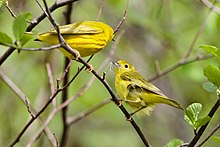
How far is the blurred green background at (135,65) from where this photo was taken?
5.33 m

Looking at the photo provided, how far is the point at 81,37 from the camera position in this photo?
8.29 feet

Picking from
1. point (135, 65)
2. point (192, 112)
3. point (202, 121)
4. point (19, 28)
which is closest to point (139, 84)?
point (192, 112)

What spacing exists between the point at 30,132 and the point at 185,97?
2.19 meters

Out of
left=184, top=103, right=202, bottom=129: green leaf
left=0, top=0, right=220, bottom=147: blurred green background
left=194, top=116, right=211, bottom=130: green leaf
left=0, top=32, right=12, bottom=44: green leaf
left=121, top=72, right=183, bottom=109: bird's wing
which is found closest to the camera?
left=0, top=32, right=12, bottom=44: green leaf

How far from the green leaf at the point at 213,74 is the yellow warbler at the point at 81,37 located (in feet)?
1.92

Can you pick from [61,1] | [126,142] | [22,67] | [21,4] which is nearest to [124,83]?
[61,1]

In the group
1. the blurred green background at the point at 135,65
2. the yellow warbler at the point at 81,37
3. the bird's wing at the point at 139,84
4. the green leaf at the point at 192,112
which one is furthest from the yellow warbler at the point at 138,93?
the blurred green background at the point at 135,65

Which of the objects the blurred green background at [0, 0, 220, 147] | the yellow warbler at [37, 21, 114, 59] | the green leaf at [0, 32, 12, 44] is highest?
the green leaf at [0, 32, 12, 44]

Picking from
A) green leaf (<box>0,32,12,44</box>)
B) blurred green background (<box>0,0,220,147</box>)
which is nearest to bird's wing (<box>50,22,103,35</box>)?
green leaf (<box>0,32,12,44</box>)

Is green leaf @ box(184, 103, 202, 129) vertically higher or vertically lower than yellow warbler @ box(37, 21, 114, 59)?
lower

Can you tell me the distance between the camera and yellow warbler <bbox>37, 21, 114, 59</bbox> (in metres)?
2.43

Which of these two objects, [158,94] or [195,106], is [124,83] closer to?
[158,94]

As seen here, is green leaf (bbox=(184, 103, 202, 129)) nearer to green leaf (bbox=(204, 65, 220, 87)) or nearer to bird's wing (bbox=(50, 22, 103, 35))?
green leaf (bbox=(204, 65, 220, 87))

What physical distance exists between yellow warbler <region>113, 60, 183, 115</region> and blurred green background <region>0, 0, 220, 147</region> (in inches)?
75.0
